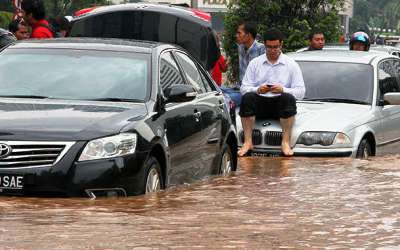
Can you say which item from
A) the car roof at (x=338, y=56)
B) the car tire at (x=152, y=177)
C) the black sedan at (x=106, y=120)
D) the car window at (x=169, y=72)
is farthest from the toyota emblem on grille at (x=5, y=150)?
the car roof at (x=338, y=56)

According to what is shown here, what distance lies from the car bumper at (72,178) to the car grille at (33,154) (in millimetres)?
43

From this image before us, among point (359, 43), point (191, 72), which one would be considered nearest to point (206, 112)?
point (191, 72)

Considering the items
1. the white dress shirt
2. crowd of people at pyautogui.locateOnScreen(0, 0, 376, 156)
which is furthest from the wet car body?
the white dress shirt

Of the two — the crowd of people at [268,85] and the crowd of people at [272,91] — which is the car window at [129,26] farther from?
the crowd of people at [272,91]

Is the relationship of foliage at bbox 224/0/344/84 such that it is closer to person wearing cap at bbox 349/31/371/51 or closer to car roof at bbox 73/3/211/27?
person wearing cap at bbox 349/31/371/51

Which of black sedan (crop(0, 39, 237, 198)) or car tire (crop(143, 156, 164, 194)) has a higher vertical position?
black sedan (crop(0, 39, 237, 198))

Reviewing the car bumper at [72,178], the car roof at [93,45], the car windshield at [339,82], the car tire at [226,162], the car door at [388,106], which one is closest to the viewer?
the car bumper at [72,178]

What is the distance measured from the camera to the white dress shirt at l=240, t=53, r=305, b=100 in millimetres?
15161

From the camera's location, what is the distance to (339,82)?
16094mm

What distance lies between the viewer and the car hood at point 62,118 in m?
9.53

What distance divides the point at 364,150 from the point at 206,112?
3.82m

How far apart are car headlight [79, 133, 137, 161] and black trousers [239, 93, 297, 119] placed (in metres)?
5.16

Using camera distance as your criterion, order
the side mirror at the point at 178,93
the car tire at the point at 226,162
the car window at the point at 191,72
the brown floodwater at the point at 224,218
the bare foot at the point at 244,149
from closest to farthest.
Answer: the brown floodwater at the point at 224,218, the side mirror at the point at 178,93, the car window at the point at 191,72, the car tire at the point at 226,162, the bare foot at the point at 244,149

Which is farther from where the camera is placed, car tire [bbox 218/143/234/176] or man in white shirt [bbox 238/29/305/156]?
man in white shirt [bbox 238/29/305/156]
